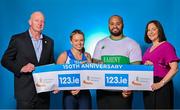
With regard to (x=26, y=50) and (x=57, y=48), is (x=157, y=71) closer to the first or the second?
(x=26, y=50)

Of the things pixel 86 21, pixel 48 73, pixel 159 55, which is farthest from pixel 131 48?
pixel 86 21

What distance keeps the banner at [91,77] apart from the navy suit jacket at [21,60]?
93 mm

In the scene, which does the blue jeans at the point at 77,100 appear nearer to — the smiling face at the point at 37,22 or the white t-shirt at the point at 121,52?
the white t-shirt at the point at 121,52

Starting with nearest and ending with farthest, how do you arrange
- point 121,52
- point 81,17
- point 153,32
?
point 153,32, point 121,52, point 81,17

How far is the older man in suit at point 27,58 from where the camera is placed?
2.81 metres

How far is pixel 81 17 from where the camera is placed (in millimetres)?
4168

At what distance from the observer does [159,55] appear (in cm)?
274

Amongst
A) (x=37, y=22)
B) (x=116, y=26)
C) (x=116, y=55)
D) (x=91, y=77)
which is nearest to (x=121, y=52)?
(x=116, y=55)

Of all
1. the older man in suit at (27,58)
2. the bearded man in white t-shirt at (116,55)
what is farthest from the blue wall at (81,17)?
the older man in suit at (27,58)

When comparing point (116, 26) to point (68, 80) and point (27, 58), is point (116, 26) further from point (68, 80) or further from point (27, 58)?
point (27, 58)

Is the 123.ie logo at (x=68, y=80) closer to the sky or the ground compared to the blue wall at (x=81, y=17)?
closer to the ground

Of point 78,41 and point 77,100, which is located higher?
point 78,41

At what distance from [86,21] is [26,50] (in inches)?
58.1

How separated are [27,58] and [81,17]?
1.48m
